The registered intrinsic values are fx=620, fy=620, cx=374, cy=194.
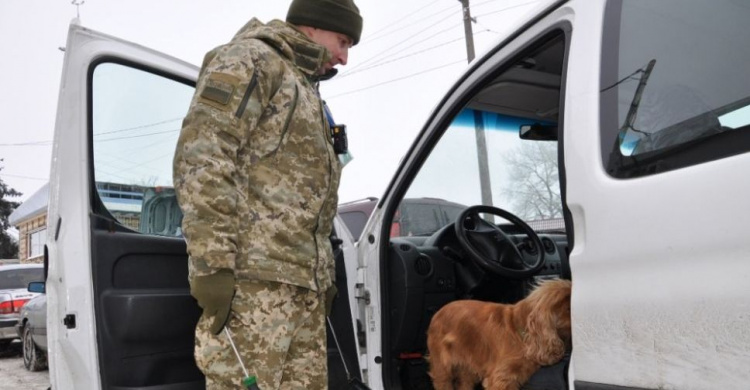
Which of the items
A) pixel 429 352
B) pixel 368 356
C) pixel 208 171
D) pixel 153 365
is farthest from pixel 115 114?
pixel 429 352

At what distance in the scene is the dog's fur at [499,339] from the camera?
7.39 feet

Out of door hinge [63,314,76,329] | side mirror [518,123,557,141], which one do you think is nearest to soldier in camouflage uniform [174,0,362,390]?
door hinge [63,314,76,329]

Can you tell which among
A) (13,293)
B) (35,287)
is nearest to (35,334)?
(13,293)

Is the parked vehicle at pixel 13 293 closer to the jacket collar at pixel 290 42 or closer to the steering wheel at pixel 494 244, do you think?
the steering wheel at pixel 494 244

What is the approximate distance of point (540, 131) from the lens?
10.4 ft

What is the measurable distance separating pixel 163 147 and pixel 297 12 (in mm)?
891

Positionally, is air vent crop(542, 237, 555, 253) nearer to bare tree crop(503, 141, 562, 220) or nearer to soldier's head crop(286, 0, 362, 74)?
bare tree crop(503, 141, 562, 220)

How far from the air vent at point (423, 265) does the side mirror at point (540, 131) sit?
81cm

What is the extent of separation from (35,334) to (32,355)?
0.57 meters

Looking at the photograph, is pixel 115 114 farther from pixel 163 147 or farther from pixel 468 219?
pixel 468 219

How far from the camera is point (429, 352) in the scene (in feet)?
9.74

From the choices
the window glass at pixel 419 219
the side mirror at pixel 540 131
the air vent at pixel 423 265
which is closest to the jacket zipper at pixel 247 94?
the window glass at pixel 419 219

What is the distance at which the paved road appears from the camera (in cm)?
730

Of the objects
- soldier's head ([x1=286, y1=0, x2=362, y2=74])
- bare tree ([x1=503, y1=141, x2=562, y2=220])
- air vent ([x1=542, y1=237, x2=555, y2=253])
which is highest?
soldier's head ([x1=286, y1=0, x2=362, y2=74])
